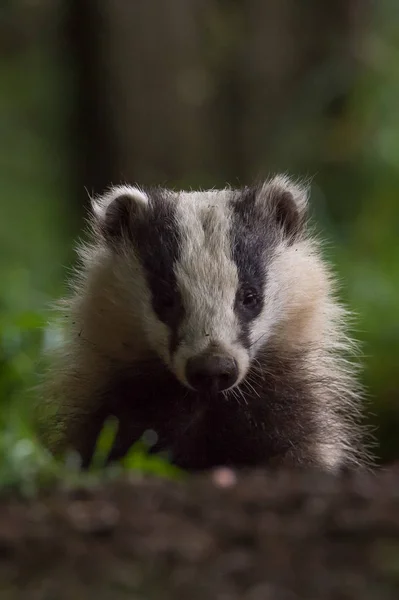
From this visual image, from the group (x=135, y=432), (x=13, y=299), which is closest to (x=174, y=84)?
(x=13, y=299)

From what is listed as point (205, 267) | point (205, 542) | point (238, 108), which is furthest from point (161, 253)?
point (238, 108)

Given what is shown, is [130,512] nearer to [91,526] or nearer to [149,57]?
[91,526]

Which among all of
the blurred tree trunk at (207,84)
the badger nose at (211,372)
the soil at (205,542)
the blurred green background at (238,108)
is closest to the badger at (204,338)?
the badger nose at (211,372)

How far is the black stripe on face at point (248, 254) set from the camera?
4734 mm

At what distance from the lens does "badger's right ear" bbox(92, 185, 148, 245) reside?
519cm

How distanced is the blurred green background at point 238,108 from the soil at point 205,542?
5261 millimetres

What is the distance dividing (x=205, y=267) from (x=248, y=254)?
259mm

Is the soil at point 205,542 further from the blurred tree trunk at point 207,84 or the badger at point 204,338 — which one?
the blurred tree trunk at point 207,84

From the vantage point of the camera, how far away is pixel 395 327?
7680 millimetres

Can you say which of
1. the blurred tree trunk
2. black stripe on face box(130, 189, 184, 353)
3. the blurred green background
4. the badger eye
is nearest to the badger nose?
black stripe on face box(130, 189, 184, 353)

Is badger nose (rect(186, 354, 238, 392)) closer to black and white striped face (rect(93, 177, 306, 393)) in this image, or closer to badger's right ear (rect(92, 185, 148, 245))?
black and white striped face (rect(93, 177, 306, 393))

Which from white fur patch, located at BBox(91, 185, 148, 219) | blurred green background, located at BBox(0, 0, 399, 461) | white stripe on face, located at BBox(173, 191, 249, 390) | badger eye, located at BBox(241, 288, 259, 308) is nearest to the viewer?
white stripe on face, located at BBox(173, 191, 249, 390)

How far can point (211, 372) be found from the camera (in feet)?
14.1

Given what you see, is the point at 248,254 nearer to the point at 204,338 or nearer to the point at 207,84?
the point at 204,338
